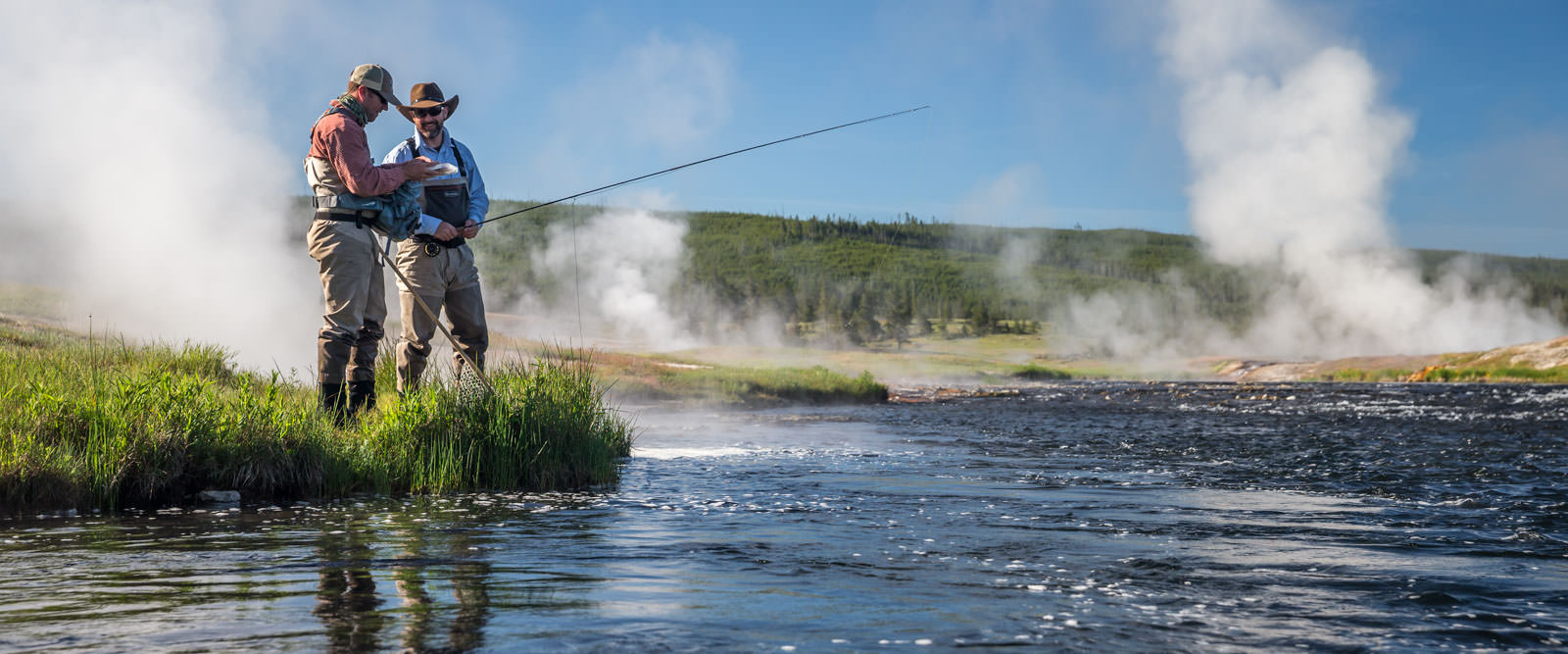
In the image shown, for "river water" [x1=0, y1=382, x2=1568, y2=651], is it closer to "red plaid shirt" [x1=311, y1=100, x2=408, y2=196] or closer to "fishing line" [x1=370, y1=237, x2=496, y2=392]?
"fishing line" [x1=370, y1=237, x2=496, y2=392]

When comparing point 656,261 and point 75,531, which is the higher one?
point 656,261

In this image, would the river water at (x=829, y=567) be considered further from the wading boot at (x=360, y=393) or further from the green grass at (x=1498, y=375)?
the green grass at (x=1498, y=375)

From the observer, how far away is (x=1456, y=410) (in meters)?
28.6

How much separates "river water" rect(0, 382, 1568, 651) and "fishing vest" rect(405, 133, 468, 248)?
2.97 meters

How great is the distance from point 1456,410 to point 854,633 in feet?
101

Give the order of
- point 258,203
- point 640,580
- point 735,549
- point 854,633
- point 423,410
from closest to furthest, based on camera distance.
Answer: point 854,633
point 640,580
point 735,549
point 423,410
point 258,203

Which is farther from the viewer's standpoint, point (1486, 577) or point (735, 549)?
point (735, 549)

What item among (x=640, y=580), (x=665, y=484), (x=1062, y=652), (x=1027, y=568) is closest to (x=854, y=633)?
(x=1062, y=652)

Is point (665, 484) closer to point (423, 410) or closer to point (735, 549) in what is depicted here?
point (423, 410)

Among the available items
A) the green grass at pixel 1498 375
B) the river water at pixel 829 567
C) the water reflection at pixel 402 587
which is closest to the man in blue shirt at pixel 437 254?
the river water at pixel 829 567

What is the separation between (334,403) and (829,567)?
566 cm

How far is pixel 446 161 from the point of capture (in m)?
10.1

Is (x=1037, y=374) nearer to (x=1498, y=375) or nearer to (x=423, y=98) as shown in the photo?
(x=1498, y=375)

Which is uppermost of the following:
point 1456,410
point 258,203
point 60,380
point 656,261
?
point 656,261
